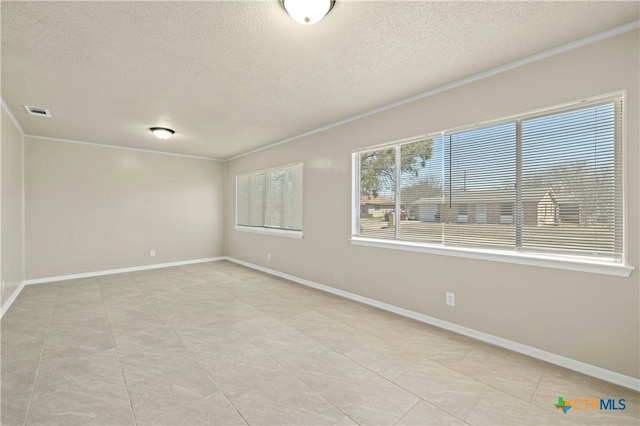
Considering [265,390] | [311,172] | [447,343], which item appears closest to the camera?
[265,390]

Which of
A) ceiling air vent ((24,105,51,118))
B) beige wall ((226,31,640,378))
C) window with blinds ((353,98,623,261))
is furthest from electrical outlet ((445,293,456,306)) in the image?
ceiling air vent ((24,105,51,118))

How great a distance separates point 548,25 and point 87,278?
23.7 feet

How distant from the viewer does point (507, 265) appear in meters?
2.75

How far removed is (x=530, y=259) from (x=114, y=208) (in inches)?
266

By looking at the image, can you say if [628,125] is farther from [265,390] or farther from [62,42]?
[62,42]

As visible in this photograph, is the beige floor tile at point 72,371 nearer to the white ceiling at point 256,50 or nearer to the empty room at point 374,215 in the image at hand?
the empty room at point 374,215

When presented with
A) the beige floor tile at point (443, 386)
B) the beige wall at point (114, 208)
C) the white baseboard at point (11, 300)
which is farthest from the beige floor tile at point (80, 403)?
the beige wall at point (114, 208)

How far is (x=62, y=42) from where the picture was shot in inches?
91.1

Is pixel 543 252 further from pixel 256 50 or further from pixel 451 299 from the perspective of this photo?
pixel 256 50

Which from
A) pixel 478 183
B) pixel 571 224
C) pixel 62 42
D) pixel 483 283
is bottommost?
pixel 483 283

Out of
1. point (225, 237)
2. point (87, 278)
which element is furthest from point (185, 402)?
point (225, 237)

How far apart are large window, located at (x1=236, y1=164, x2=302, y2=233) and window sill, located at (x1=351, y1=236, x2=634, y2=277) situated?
7.37 ft

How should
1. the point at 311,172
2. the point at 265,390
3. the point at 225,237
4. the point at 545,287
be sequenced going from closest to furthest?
the point at 265,390, the point at 545,287, the point at 311,172, the point at 225,237

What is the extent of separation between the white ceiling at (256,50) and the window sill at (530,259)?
1.71m
